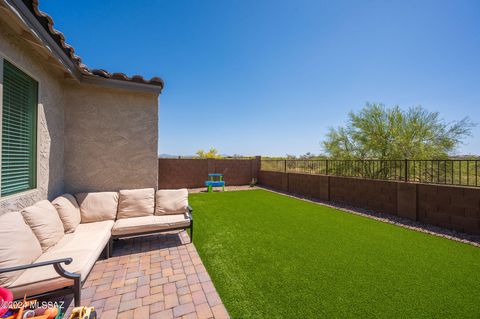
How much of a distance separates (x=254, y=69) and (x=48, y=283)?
9793mm

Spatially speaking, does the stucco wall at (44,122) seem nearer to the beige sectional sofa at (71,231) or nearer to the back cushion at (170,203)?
the beige sectional sofa at (71,231)

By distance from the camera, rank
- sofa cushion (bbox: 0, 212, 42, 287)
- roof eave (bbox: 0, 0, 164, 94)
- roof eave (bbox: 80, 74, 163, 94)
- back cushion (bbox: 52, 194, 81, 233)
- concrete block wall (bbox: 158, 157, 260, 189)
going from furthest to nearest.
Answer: concrete block wall (bbox: 158, 157, 260, 189) → roof eave (bbox: 80, 74, 163, 94) → back cushion (bbox: 52, 194, 81, 233) → roof eave (bbox: 0, 0, 164, 94) → sofa cushion (bbox: 0, 212, 42, 287)

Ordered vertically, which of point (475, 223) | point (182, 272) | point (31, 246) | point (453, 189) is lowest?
point (182, 272)

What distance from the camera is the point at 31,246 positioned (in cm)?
215

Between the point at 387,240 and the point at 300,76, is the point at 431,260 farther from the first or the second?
the point at 300,76

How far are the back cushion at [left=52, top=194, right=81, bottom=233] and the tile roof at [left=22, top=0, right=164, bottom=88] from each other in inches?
103

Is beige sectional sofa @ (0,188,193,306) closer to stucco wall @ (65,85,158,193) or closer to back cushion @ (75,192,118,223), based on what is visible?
back cushion @ (75,192,118,223)

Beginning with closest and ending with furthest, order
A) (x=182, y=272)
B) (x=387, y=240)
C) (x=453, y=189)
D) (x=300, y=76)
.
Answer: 1. (x=182, y=272)
2. (x=387, y=240)
3. (x=453, y=189)
4. (x=300, y=76)

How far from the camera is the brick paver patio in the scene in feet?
6.73

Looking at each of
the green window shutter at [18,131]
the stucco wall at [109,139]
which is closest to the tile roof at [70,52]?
the stucco wall at [109,139]

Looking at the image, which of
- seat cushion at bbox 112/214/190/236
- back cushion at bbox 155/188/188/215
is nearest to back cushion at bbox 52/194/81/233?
seat cushion at bbox 112/214/190/236

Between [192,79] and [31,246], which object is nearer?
[31,246]

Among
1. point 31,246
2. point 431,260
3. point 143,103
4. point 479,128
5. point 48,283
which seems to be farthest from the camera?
point 479,128

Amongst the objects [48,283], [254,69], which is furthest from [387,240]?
[254,69]
